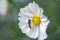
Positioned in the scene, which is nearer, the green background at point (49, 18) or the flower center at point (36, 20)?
the flower center at point (36, 20)

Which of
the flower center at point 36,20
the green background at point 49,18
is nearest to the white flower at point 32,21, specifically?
the flower center at point 36,20

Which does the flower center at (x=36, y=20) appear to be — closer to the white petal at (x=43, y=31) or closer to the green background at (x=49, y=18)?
the white petal at (x=43, y=31)

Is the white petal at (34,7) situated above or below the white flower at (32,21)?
above

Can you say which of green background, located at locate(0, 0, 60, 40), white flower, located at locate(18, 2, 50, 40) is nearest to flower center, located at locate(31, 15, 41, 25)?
white flower, located at locate(18, 2, 50, 40)

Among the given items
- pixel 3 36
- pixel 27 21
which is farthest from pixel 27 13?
pixel 3 36

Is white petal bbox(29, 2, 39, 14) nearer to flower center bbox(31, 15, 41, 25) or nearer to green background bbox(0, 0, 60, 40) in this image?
flower center bbox(31, 15, 41, 25)

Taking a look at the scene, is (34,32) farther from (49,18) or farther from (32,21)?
(49,18)

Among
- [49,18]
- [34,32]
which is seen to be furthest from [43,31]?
[49,18]

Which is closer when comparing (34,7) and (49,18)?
(34,7)

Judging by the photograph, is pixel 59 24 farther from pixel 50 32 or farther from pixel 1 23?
pixel 1 23

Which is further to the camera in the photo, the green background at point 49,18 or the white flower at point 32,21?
the green background at point 49,18

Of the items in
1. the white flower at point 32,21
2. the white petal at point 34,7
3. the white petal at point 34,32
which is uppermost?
the white petal at point 34,7

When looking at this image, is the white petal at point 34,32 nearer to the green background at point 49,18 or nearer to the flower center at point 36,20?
the flower center at point 36,20
